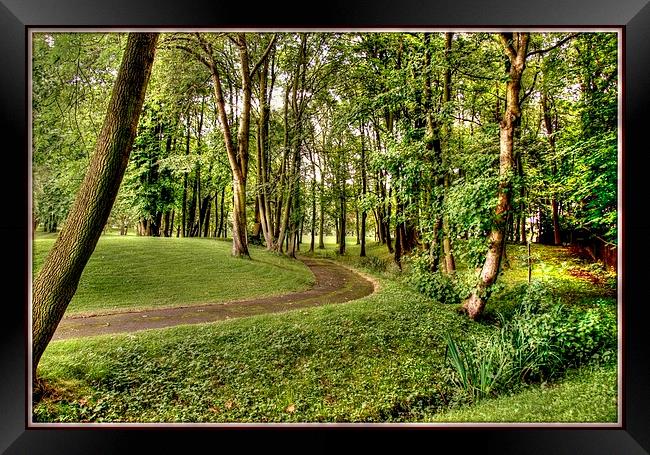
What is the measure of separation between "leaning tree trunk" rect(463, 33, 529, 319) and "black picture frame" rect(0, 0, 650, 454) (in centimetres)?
95

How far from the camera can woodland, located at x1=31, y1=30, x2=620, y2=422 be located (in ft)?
6.93

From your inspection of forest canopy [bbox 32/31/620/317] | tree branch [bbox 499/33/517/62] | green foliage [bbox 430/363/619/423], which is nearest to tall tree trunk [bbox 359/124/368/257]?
forest canopy [bbox 32/31/620/317]

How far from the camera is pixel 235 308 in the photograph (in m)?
2.74

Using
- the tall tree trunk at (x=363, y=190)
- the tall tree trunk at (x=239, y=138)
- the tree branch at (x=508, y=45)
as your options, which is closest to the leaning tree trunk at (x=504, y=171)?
the tree branch at (x=508, y=45)

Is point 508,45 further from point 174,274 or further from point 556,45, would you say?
point 174,274

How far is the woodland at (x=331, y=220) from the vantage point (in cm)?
211

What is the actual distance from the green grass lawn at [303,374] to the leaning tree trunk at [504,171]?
0.39 feet

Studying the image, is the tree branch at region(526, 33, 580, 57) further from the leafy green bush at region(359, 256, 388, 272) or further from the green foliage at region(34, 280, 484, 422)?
the green foliage at region(34, 280, 484, 422)

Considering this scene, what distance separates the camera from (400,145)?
2.93 meters

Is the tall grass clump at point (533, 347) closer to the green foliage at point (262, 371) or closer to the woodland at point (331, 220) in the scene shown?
the woodland at point (331, 220)

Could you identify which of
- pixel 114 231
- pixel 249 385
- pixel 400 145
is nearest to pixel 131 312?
pixel 114 231

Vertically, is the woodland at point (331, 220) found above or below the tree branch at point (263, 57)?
below
